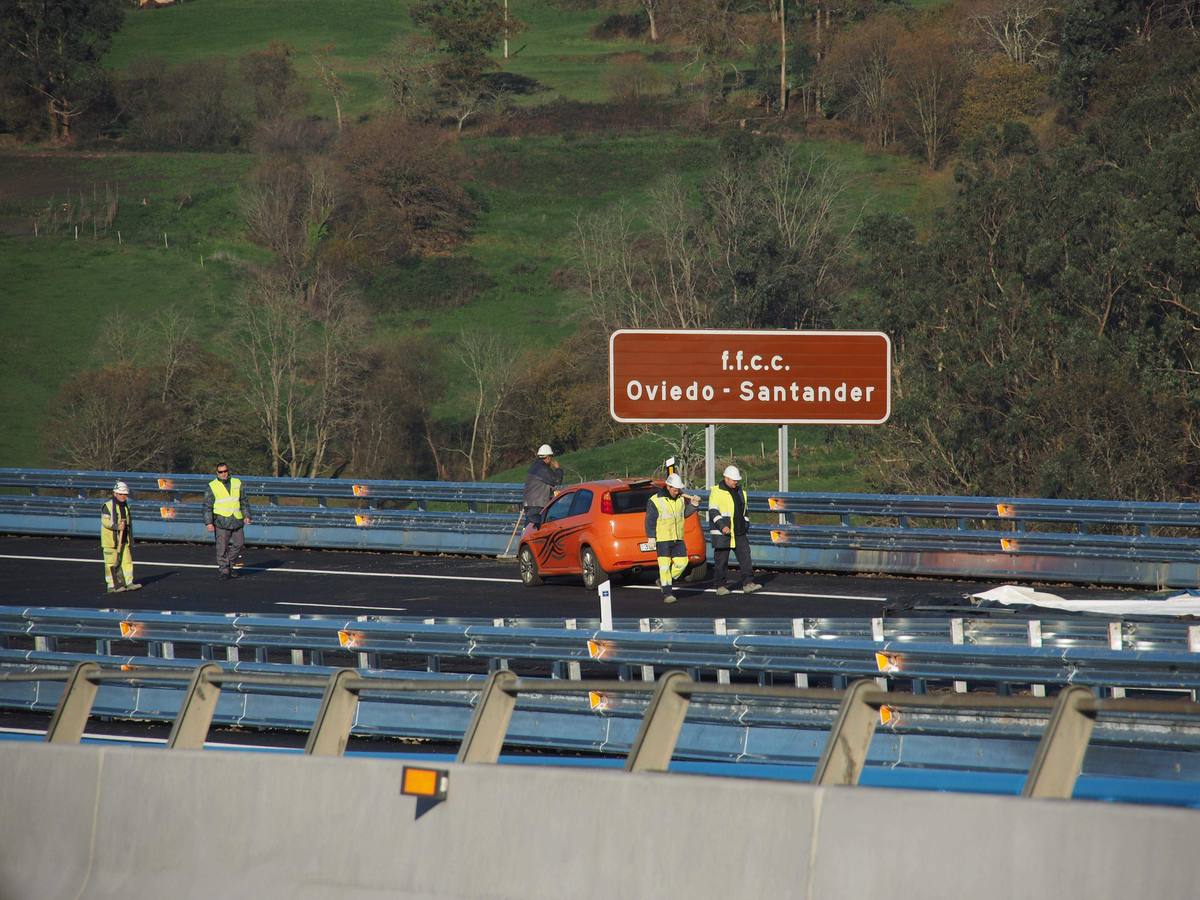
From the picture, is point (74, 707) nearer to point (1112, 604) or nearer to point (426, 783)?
point (426, 783)

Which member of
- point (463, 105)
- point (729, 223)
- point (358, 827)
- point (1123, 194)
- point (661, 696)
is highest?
point (463, 105)

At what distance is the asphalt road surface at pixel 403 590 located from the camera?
66.5ft

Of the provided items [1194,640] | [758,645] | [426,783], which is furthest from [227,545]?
[426,783]

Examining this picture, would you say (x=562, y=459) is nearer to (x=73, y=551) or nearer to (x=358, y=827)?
(x=73, y=551)

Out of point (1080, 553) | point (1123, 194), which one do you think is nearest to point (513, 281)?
point (1123, 194)

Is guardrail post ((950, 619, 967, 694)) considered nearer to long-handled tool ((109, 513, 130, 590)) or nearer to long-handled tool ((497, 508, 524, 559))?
long-handled tool ((497, 508, 524, 559))

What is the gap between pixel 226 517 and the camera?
78.7ft

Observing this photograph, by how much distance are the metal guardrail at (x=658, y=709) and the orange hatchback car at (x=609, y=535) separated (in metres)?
12.4

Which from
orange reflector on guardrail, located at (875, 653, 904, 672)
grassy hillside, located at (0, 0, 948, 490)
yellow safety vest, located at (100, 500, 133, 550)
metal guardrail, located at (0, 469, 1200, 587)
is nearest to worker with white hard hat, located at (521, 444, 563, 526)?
metal guardrail, located at (0, 469, 1200, 587)

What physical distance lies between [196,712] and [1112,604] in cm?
1024

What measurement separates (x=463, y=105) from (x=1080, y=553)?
90.3 meters

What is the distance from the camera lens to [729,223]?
219 ft

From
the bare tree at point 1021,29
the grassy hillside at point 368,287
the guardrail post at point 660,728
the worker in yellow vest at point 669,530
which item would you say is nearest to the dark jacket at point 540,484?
the worker in yellow vest at point 669,530

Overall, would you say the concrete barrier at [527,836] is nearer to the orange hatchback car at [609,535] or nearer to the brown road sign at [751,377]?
the orange hatchback car at [609,535]
